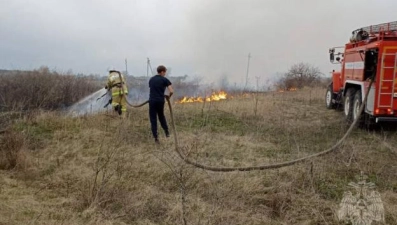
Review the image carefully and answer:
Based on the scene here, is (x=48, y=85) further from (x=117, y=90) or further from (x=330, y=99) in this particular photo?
(x=330, y=99)

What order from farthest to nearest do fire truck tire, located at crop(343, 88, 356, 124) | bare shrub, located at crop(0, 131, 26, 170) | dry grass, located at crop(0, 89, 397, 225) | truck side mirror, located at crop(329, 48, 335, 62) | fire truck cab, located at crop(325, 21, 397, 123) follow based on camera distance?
truck side mirror, located at crop(329, 48, 335, 62)
fire truck tire, located at crop(343, 88, 356, 124)
fire truck cab, located at crop(325, 21, 397, 123)
bare shrub, located at crop(0, 131, 26, 170)
dry grass, located at crop(0, 89, 397, 225)

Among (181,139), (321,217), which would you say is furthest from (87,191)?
(181,139)

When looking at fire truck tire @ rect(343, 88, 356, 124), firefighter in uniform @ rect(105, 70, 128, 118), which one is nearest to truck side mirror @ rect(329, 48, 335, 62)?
fire truck tire @ rect(343, 88, 356, 124)

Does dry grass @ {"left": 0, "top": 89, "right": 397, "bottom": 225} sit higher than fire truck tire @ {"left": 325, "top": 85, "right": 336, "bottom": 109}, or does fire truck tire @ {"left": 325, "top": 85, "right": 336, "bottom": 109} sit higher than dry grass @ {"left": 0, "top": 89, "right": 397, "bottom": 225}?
fire truck tire @ {"left": 325, "top": 85, "right": 336, "bottom": 109}

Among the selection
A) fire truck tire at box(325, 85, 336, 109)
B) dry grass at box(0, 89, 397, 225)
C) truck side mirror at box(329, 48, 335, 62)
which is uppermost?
truck side mirror at box(329, 48, 335, 62)

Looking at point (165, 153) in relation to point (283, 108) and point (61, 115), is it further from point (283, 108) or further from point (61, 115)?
point (283, 108)

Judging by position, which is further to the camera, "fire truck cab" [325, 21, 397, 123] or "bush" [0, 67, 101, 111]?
"bush" [0, 67, 101, 111]

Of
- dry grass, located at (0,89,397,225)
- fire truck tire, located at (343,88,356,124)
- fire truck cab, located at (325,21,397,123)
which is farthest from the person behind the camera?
fire truck tire, located at (343,88,356,124)

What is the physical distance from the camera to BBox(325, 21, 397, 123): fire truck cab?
828 cm

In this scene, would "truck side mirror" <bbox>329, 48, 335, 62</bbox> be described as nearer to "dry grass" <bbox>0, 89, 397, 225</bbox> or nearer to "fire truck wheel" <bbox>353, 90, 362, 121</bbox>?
"fire truck wheel" <bbox>353, 90, 362, 121</bbox>

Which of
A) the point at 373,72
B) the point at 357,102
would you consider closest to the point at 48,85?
the point at 357,102

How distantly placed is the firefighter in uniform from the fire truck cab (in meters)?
6.10

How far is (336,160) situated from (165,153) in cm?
294

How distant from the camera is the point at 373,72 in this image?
344 inches
